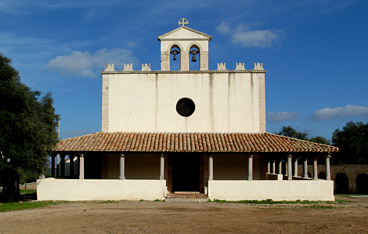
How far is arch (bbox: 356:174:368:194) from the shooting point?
39.8 m

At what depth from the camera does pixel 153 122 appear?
861 inches

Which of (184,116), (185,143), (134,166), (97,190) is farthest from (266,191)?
(97,190)

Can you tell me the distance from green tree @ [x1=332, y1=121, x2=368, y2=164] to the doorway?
1615 inches

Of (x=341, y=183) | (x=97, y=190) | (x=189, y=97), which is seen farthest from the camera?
(x=341, y=183)

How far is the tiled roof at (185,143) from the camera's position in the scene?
64.0ft

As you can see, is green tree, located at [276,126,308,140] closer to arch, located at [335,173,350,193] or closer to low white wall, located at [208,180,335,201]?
arch, located at [335,173,350,193]

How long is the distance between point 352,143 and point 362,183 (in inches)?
733

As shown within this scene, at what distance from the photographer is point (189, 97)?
21.9 metres

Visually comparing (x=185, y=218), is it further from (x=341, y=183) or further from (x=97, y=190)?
(x=341, y=183)

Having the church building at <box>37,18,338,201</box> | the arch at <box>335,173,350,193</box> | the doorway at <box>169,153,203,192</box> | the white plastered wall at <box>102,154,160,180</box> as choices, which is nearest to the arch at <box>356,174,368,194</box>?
the arch at <box>335,173,350,193</box>

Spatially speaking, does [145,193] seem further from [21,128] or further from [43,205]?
[21,128]

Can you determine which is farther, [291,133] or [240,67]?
[291,133]

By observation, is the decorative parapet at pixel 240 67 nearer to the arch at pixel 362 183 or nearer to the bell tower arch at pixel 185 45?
the bell tower arch at pixel 185 45

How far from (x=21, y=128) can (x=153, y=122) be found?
6809 millimetres
